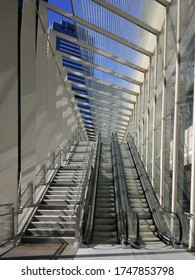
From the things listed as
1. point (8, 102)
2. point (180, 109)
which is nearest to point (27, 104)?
point (8, 102)

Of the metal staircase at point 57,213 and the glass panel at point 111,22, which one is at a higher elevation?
the glass panel at point 111,22

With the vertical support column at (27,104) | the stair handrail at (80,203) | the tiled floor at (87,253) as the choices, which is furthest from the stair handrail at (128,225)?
the vertical support column at (27,104)

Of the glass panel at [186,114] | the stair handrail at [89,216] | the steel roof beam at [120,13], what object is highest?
the steel roof beam at [120,13]

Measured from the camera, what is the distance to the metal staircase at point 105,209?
10.6 meters

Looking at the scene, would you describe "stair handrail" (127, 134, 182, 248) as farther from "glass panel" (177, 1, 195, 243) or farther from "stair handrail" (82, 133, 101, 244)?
"stair handrail" (82, 133, 101, 244)

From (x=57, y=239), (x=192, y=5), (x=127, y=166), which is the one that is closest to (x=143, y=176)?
(x=127, y=166)

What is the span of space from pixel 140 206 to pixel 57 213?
314 cm

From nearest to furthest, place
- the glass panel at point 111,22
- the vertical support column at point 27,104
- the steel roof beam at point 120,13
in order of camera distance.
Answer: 1. the vertical support column at point 27,104
2. the steel roof beam at point 120,13
3. the glass panel at point 111,22

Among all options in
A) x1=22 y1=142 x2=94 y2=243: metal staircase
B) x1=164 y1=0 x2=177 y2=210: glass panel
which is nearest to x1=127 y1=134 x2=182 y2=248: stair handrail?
x1=164 y1=0 x2=177 y2=210: glass panel

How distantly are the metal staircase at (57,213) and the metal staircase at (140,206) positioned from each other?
6.40 feet

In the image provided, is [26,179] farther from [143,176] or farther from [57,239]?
[143,176]

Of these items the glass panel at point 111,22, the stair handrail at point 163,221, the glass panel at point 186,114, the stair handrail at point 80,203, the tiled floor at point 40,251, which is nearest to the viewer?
the tiled floor at point 40,251

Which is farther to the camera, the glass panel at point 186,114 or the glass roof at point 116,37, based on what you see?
the glass roof at point 116,37

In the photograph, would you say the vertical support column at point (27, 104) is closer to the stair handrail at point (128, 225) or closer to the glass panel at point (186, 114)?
the stair handrail at point (128, 225)
